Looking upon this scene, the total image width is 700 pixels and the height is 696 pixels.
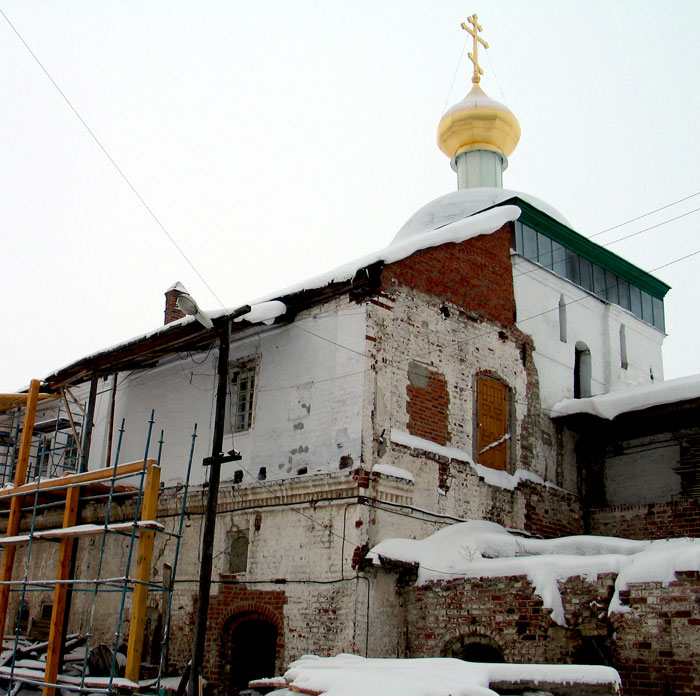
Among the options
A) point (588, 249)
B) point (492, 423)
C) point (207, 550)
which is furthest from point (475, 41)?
point (207, 550)

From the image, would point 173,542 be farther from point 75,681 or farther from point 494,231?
point 494,231

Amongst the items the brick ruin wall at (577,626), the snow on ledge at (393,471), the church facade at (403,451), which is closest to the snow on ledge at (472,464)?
the church facade at (403,451)

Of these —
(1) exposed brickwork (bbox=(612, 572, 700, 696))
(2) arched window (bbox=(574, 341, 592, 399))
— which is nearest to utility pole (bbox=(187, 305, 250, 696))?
(1) exposed brickwork (bbox=(612, 572, 700, 696))

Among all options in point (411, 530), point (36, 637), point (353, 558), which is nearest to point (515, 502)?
point (411, 530)

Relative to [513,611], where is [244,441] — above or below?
above

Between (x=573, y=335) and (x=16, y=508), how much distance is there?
34.7 feet

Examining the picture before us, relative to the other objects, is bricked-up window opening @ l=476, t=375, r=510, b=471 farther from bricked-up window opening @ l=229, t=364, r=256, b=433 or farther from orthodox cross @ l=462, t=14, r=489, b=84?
orthodox cross @ l=462, t=14, r=489, b=84

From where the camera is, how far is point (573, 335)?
16422mm

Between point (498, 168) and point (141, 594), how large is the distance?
46.0ft

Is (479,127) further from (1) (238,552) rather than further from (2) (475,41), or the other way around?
(1) (238,552)

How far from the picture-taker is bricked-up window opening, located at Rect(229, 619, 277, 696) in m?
12.8

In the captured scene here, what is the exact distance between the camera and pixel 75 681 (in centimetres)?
1189

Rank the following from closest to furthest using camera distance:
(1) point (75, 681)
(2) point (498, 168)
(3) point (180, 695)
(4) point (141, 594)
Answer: (3) point (180, 695), (4) point (141, 594), (1) point (75, 681), (2) point (498, 168)

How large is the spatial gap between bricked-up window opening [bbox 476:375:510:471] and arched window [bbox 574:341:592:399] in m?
2.54
